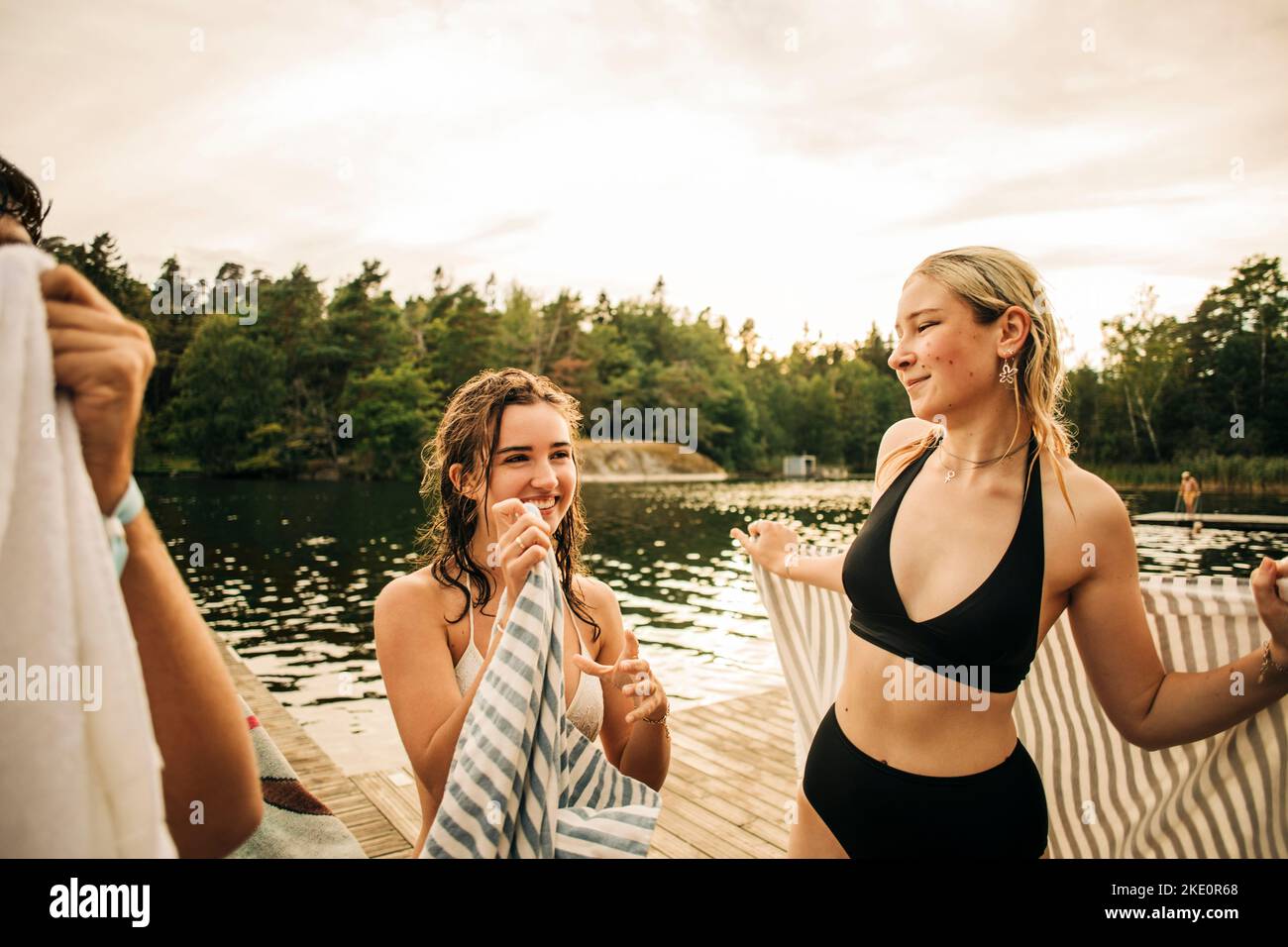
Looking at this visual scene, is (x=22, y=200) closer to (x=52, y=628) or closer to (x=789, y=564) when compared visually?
(x=52, y=628)

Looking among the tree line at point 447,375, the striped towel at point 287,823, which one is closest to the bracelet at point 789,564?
the striped towel at point 287,823

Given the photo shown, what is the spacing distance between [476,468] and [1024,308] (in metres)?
1.37

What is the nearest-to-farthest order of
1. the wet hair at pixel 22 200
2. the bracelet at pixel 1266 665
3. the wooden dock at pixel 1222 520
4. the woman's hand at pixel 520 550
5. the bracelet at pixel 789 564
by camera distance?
the wet hair at pixel 22 200
the woman's hand at pixel 520 550
the bracelet at pixel 1266 665
the bracelet at pixel 789 564
the wooden dock at pixel 1222 520

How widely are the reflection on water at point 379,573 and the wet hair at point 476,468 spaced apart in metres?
1.06

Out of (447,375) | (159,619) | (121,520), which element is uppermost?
(447,375)

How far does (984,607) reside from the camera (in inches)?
57.0

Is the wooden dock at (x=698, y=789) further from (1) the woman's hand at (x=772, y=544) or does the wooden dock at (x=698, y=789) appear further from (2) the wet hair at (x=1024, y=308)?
(2) the wet hair at (x=1024, y=308)

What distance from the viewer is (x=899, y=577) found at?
1.60 metres

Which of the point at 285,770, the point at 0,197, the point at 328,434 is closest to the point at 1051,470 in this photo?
the point at 285,770

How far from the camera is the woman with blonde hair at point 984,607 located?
1.46 metres

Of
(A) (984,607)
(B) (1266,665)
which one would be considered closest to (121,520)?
(A) (984,607)

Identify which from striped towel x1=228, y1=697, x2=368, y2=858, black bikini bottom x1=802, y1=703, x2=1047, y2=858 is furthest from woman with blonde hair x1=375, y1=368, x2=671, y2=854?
black bikini bottom x1=802, y1=703, x2=1047, y2=858

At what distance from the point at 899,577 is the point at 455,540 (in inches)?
44.5
